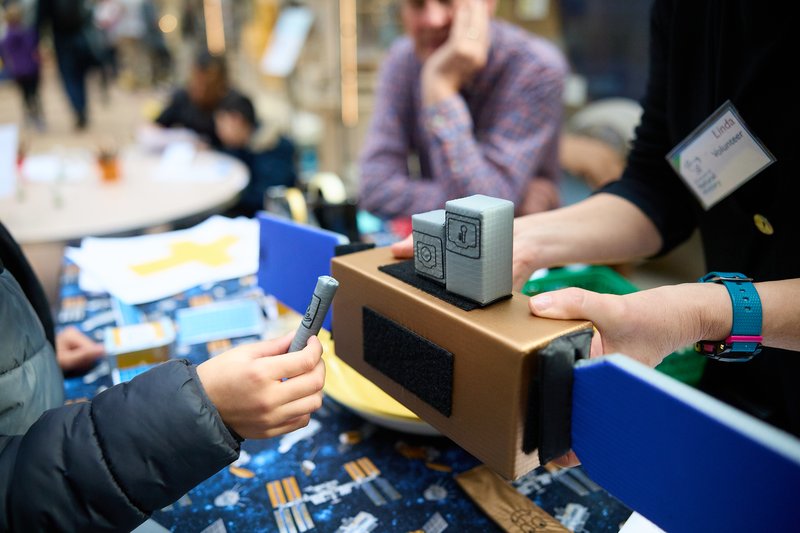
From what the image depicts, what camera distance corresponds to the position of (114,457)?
0.49 metres

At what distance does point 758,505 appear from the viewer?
1.16 ft

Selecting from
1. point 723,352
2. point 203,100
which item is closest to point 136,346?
point 723,352

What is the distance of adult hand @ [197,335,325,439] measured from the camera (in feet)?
1.67

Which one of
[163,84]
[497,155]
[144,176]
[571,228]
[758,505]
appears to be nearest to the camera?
[758,505]

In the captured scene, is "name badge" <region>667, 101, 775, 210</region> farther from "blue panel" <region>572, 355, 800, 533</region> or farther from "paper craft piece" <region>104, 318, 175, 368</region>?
"paper craft piece" <region>104, 318, 175, 368</region>

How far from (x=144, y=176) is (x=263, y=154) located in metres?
0.66

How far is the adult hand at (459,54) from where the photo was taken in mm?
1488

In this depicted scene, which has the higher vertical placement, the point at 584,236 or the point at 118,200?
the point at 584,236

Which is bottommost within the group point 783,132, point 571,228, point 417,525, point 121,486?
point 417,525

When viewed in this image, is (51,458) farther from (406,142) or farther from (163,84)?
(163,84)

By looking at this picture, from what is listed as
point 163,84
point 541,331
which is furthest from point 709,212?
point 163,84

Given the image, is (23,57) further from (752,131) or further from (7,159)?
(752,131)

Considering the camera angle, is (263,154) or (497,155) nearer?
(497,155)

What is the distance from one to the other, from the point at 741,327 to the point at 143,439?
597 millimetres
